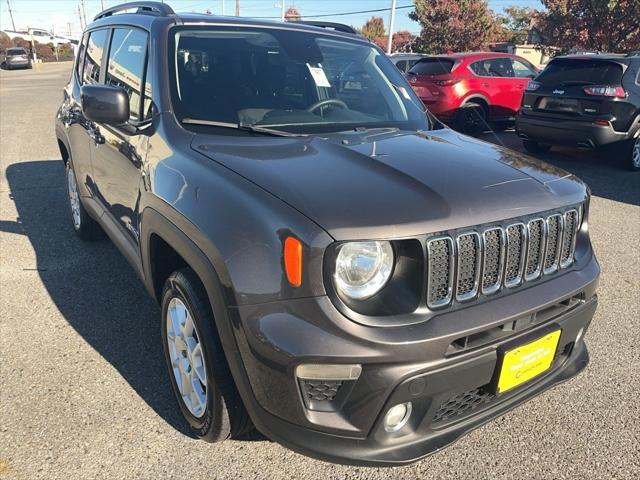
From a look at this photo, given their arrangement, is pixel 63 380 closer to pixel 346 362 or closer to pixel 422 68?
pixel 346 362

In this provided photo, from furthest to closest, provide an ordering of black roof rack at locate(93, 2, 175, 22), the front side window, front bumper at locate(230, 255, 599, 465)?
the front side window, black roof rack at locate(93, 2, 175, 22), front bumper at locate(230, 255, 599, 465)

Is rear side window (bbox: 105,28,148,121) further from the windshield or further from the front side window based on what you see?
the front side window

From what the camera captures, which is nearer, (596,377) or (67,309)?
(596,377)

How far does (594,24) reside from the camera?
1816 centimetres

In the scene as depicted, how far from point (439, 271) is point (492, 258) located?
26 centimetres

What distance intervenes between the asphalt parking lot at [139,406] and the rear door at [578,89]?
378cm

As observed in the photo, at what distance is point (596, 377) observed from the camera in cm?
288

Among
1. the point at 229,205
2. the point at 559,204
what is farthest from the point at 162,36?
the point at 559,204

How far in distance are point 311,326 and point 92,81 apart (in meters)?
3.11

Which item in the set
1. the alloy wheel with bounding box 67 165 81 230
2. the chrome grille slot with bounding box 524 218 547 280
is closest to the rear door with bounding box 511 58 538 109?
the alloy wheel with bounding box 67 165 81 230

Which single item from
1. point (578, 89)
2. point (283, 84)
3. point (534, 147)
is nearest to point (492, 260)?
point (283, 84)

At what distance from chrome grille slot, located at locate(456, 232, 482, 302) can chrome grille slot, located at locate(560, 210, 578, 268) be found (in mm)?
574

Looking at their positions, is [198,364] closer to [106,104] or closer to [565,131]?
[106,104]

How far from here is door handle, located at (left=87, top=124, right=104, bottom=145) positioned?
3.24 metres
